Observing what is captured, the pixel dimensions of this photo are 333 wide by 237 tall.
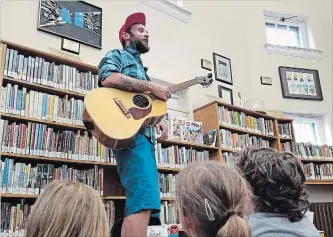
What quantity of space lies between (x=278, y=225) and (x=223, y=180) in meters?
0.21

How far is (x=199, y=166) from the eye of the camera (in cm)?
90

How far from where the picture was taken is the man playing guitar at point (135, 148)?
52.0 inches

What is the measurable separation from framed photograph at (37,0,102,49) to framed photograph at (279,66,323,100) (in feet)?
9.31

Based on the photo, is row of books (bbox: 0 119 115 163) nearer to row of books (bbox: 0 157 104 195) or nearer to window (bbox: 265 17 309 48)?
row of books (bbox: 0 157 104 195)

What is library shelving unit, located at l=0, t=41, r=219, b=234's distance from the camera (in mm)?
2146

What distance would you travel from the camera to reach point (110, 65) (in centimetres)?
162

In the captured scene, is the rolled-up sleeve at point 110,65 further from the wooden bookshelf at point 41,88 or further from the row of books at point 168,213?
the row of books at point 168,213

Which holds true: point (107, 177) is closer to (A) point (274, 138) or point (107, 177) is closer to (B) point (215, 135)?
(B) point (215, 135)

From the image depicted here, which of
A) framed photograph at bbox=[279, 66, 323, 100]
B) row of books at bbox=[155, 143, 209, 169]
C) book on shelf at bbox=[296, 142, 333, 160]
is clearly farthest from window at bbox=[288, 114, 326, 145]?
row of books at bbox=[155, 143, 209, 169]

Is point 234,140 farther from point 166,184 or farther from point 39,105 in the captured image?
point 39,105

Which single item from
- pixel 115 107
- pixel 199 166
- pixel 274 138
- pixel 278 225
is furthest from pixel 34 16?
pixel 274 138

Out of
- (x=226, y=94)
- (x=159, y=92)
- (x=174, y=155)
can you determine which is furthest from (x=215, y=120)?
(x=159, y=92)

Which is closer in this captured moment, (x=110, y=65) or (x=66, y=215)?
(x=66, y=215)

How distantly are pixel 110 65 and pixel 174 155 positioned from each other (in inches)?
63.0
